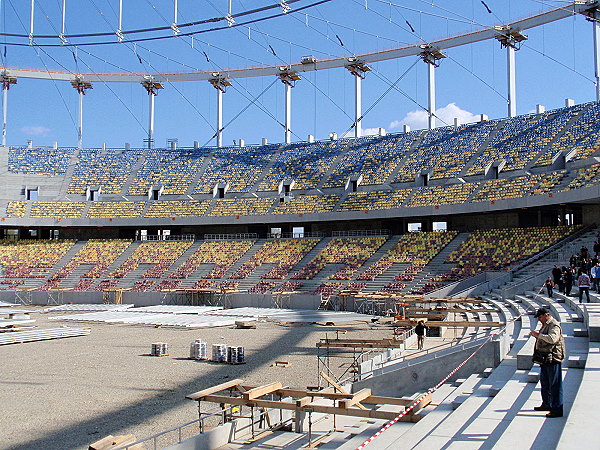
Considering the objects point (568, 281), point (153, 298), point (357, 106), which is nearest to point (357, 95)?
point (357, 106)

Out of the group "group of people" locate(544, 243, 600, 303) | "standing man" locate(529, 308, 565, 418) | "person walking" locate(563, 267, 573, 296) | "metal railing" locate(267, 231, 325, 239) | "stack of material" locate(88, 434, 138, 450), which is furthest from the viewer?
"metal railing" locate(267, 231, 325, 239)

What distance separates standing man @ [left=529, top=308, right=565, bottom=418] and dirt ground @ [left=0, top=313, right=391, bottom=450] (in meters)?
7.40

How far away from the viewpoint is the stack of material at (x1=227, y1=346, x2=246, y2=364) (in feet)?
63.5

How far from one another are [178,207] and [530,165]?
98.8ft

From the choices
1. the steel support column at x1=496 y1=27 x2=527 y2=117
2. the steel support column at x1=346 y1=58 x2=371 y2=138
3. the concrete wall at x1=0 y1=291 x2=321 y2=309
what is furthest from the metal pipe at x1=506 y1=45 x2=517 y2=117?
the concrete wall at x1=0 y1=291 x2=321 y2=309

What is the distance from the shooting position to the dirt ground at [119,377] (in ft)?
39.1

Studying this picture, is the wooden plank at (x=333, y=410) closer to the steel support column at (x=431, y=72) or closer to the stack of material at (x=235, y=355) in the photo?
the stack of material at (x=235, y=355)

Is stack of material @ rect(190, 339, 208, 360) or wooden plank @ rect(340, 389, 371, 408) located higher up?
wooden plank @ rect(340, 389, 371, 408)

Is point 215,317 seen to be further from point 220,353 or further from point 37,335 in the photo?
point 220,353

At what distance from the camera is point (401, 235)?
150 ft

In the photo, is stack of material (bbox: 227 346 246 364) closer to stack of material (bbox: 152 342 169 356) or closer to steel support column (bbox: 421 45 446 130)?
stack of material (bbox: 152 342 169 356)

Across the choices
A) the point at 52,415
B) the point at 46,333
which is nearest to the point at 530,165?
the point at 46,333

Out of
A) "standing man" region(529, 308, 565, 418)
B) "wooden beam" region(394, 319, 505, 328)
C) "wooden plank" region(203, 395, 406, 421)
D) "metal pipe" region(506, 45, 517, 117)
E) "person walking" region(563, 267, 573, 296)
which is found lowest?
"wooden plank" region(203, 395, 406, 421)

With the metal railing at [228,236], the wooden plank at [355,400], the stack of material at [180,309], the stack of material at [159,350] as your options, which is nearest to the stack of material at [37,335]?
the stack of material at [159,350]
